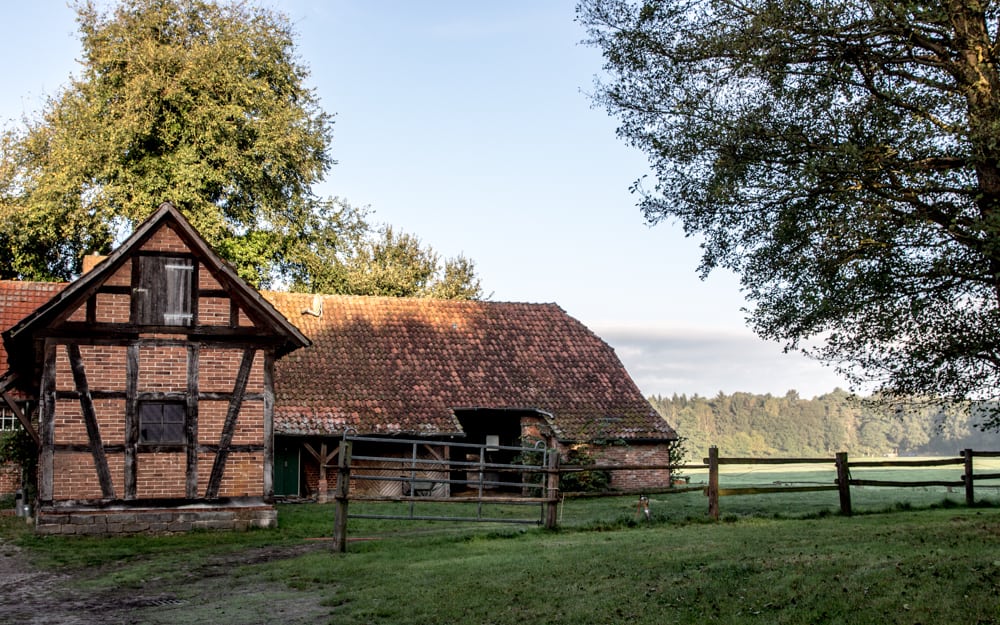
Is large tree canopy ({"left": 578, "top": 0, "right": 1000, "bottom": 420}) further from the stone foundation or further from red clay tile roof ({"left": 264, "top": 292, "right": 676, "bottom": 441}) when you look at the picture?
red clay tile roof ({"left": 264, "top": 292, "right": 676, "bottom": 441})

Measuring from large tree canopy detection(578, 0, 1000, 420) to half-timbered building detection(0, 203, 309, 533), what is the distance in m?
9.88

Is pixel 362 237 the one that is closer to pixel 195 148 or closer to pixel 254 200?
pixel 254 200

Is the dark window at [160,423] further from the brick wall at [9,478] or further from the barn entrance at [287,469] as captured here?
the brick wall at [9,478]

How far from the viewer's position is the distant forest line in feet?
408

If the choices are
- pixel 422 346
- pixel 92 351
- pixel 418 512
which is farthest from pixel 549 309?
pixel 92 351

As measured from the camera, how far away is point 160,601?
456 inches

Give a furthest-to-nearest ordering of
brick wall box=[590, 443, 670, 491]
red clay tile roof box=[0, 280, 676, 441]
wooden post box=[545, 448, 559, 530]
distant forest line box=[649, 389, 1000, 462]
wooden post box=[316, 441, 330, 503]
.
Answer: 1. distant forest line box=[649, 389, 1000, 462]
2. brick wall box=[590, 443, 670, 491]
3. red clay tile roof box=[0, 280, 676, 441]
4. wooden post box=[316, 441, 330, 503]
5. wooden post box=[545, 448, 559, 530]

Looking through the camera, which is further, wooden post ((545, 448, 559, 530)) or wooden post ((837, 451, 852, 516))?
wooden post ((837, 451, 852, 516))

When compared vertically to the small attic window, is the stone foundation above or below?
below

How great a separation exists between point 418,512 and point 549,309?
1246 centimetres

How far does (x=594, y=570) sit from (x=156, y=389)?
426 inches

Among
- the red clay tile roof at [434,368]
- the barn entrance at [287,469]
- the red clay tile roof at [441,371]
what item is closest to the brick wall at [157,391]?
the red clay tile roof at [434,368]

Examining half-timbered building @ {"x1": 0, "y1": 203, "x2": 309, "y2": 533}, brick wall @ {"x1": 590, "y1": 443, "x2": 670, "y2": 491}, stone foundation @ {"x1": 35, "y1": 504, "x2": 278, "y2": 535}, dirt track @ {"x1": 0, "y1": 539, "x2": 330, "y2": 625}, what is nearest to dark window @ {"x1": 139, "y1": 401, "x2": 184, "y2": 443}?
half-timbered building @ {"x1": 0, "y1": 203, "x2": 309, "y2": 533}

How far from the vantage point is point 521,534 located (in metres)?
16.3
